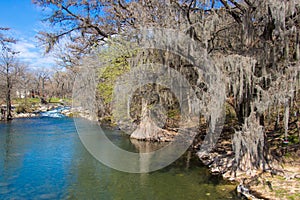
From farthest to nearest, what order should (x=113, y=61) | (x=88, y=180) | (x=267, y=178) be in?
(x=113, y=61) → (x=88, y=180) → (x=267, y=178)

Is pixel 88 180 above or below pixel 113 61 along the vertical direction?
below

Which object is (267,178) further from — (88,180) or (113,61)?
(113,61)

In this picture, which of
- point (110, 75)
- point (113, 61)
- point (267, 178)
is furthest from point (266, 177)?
point (110, 75)

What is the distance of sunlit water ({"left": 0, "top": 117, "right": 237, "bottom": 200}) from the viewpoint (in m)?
5.90

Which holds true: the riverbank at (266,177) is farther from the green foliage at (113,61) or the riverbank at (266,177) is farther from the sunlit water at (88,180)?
the green foliage at (113,61)

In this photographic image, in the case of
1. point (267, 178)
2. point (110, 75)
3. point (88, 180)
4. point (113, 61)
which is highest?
point (113, 61)

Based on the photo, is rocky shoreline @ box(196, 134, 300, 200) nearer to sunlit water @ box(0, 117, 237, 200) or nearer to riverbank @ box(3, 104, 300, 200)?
riverbank @ box(3, 104, 300, 200)

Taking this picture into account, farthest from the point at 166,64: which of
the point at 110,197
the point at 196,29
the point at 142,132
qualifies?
the point at 142,132

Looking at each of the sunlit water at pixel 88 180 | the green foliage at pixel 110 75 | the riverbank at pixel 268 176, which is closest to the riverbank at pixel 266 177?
the riverbank at pixel 268 176

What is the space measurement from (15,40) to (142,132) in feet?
21.4

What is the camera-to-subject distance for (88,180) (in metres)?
6.86

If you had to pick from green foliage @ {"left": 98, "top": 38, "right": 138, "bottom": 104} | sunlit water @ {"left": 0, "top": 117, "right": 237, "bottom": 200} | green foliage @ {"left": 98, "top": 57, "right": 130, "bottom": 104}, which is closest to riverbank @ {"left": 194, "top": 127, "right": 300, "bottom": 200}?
sunlit water @ {"left": 0, "top": 117, "right": 237, "bottom": 200}

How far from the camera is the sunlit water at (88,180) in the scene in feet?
19.4

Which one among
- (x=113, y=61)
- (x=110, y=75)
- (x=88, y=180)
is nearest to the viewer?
(x=88, y=180)
